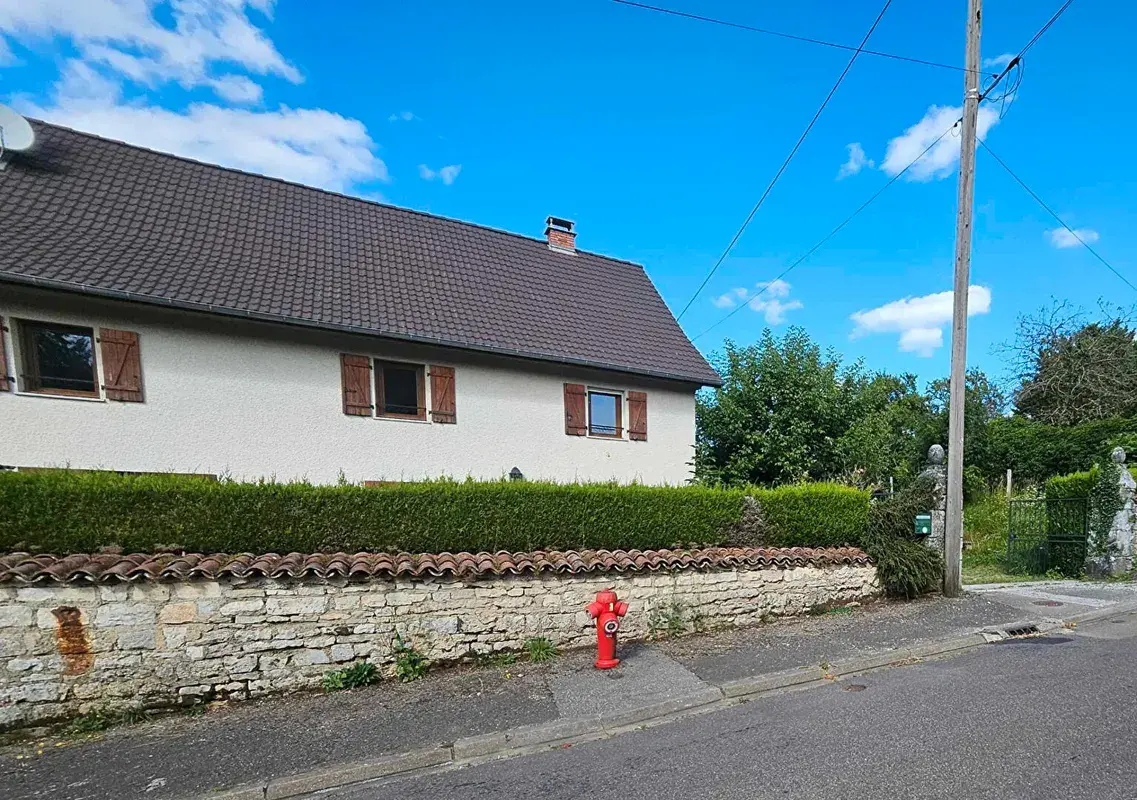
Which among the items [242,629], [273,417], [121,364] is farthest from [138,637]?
[121,364]

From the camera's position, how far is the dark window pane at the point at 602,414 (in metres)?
11.4

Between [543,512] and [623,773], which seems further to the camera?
[543,512]

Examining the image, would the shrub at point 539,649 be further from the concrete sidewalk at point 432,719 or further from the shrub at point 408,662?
the shrub at point 408,662

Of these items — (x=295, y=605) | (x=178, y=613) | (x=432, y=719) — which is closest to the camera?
(x=432, y=719)

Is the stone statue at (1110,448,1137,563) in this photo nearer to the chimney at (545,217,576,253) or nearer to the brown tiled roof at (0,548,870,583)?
the brown tiled roof at (0,548,870,583)

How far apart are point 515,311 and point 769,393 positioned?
6.17m

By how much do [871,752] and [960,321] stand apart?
21.4 ft

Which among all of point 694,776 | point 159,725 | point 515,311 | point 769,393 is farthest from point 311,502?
point 769,393

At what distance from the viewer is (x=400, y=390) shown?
9773mm

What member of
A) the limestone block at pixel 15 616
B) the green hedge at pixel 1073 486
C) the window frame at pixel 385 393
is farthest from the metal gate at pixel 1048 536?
the limestone block at pixel 15 616

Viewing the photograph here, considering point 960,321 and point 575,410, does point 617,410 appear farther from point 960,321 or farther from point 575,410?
point 960,321

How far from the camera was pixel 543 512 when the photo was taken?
6.12m

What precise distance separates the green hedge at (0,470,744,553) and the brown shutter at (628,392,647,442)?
177 inches

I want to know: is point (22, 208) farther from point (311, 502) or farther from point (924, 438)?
point (924, 438)
